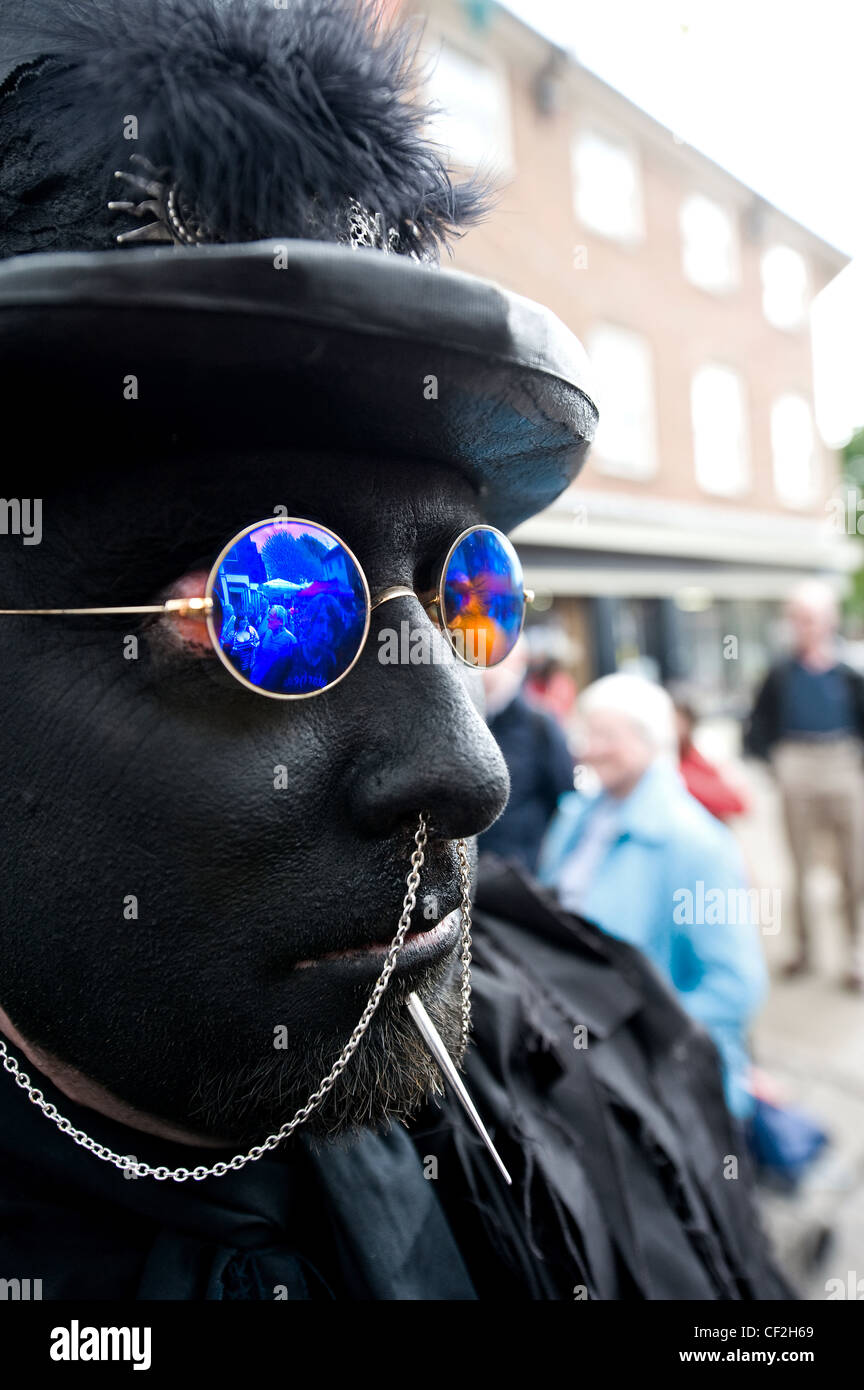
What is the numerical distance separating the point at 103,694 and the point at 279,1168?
69 centimetres

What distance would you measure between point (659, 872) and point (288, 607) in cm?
222

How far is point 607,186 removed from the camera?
11.2 metres

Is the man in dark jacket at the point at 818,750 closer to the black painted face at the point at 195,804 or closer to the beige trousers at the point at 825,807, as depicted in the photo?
the beige trousers at the point at 825,807

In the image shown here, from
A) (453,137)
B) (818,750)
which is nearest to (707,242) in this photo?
(818,750)

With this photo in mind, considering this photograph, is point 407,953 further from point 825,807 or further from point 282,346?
point 825,807

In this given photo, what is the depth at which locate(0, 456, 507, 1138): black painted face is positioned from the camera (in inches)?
34.2

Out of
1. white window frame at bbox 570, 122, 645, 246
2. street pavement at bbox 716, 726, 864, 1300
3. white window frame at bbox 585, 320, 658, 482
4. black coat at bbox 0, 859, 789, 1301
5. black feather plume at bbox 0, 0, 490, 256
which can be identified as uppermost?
white window frame at bbox 570, 122, 645, 246

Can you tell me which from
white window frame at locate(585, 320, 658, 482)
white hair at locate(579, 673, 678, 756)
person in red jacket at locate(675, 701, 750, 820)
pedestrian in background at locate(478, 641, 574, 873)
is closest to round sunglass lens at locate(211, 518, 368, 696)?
white hair at locate(579, 673, 678, 756)

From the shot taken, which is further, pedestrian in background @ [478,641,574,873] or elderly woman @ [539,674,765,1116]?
pedestrian in background @ [478,641,574,873]

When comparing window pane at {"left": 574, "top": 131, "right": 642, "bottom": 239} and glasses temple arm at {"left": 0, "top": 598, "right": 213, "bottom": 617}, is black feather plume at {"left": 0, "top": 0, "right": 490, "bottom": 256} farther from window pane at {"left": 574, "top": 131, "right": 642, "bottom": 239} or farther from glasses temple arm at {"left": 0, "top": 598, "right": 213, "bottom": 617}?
window pane at {"left": 574, "top": 131, "right": 642, "bottom": 239}

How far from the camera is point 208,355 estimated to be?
790 mm

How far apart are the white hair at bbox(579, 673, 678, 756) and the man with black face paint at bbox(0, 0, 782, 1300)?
86.6 inches
